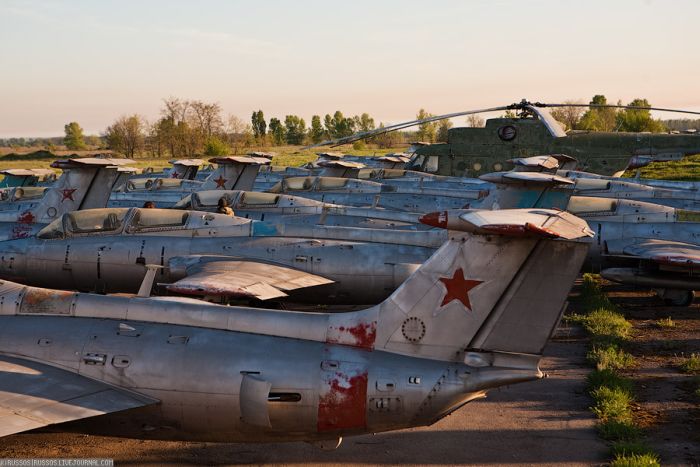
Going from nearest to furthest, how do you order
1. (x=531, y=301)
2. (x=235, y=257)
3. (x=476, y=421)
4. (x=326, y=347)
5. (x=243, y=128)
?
(x=531, y=301)
(x=326, y=347)
(x=476, y=421)
(x=235, y=257)
(x=243, y=128)

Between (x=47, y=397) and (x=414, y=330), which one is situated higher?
(x=414, y=330)

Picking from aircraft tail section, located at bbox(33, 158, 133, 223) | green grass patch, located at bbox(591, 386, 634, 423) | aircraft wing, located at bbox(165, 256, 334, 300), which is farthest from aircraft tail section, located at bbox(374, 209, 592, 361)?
aircraft tail section, located at bbox(33, 158, 133, 223)

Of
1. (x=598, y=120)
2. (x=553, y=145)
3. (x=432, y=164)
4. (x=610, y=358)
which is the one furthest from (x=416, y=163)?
(x=598, y=120)

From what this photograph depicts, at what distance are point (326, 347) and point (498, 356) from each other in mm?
2005

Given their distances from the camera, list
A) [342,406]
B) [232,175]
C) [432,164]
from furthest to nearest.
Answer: [432,164] < [232,175] < [342,406]

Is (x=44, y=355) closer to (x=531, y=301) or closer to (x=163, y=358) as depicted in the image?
(x=163, y=358)

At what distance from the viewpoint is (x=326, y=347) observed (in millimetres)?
8242

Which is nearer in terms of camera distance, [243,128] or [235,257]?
[235,257]

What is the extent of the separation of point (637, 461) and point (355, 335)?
3797 mm

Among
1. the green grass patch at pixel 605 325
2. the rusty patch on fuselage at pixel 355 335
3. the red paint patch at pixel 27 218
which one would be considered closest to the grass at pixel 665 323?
the green grass patch at pixel 605 325

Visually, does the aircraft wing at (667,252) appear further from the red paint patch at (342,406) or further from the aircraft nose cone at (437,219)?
the red paint patch at (342,406)

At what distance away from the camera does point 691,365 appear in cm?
1264

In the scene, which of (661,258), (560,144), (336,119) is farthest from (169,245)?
(336,119)

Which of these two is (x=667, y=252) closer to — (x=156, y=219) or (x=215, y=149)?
(x=156, y=219)
